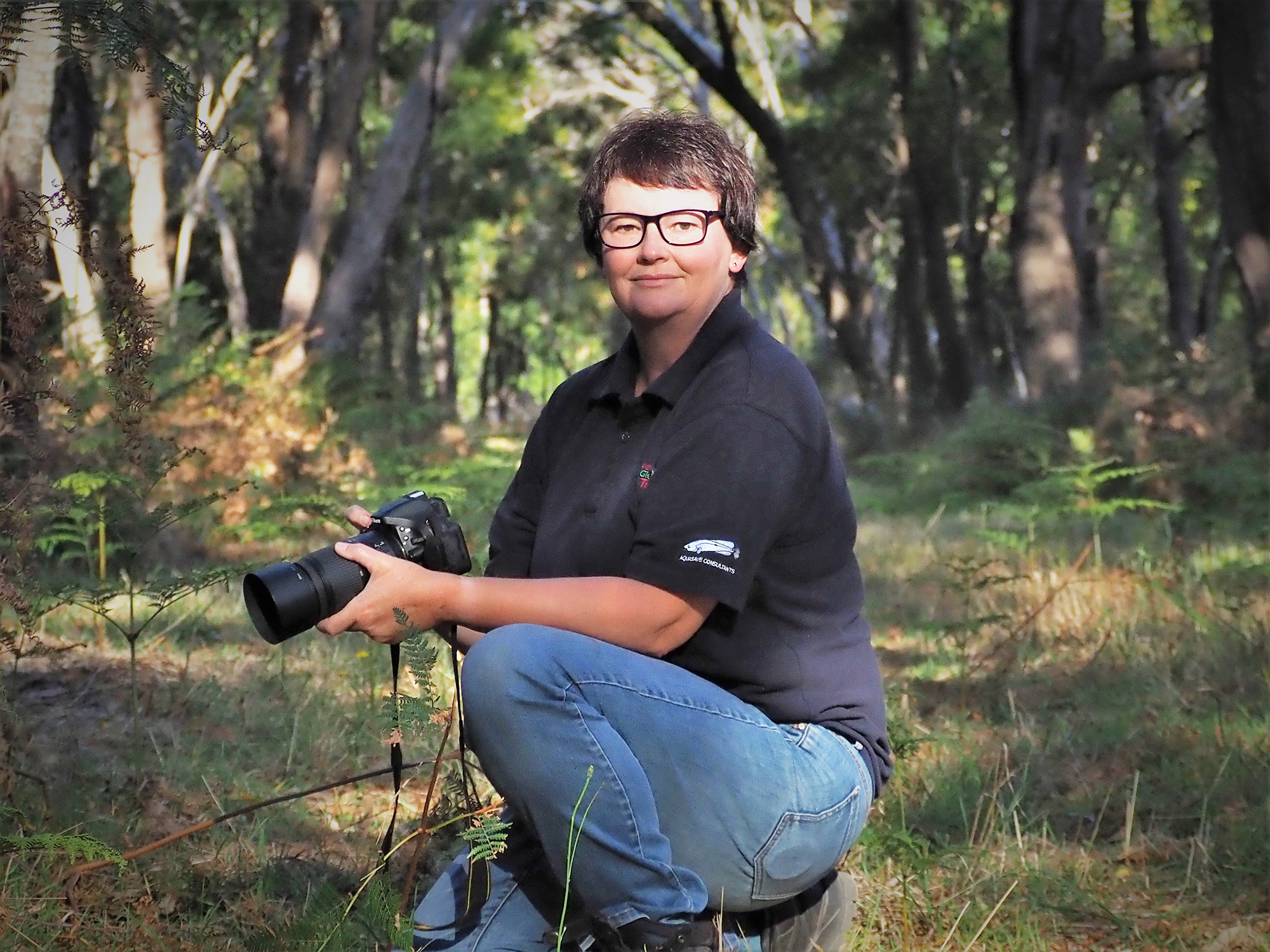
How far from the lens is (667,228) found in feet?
10.2

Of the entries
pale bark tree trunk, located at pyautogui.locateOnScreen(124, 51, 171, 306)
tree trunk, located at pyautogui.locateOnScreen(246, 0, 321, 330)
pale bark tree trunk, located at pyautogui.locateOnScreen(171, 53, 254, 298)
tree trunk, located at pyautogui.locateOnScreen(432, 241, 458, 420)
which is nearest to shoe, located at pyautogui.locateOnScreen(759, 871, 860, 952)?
pale bark tree trunk, located at pyautogui.locateOnScreen(124, 51, 171, 306)

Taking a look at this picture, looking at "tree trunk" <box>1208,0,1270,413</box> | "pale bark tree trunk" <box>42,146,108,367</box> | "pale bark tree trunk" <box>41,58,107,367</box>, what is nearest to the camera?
"pale bark tree trunk" <box>42,146,108,367</box>

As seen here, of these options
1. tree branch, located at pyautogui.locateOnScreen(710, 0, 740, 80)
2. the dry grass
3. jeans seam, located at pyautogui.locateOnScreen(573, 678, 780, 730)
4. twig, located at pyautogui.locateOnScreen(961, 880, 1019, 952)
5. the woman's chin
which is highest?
tree branch, located at pyautogui.locateOnScreen(710, 0, 740, 80)

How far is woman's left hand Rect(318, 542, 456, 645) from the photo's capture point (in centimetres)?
278

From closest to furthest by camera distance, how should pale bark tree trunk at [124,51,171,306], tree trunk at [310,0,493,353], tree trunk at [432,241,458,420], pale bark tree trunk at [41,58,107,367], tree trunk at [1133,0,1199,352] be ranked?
1. pale bark tree trunk at [41,58,107,367]
2. pale bark tree trunk at [124,51,171,306]
3. tree trunk at [310,0,493,353]
4. tree trunk at [1133,0,1199,352]
5. tree trunk at [432,241,458,420]

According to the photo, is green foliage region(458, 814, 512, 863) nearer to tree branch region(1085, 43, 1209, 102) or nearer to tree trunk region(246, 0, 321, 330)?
tree branch region(1085, 43, 1209, 102)

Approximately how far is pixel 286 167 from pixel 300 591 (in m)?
12.3

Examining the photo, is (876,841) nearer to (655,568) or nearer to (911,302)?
(655,568)

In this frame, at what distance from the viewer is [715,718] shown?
2.85m

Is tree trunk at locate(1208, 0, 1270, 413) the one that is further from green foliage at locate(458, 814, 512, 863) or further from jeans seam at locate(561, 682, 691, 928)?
green foliage at locate(458, 814, 512, 863)

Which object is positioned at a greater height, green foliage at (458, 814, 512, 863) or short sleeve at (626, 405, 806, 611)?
short sleeve at (626, 405, 806, 611)

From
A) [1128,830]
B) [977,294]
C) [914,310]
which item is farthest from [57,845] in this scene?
[977,294]

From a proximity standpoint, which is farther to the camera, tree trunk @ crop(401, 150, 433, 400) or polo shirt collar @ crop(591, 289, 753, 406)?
tree trunk @ crop(401, 150, 433, 400)

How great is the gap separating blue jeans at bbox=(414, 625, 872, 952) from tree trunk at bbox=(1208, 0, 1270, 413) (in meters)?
7.55
